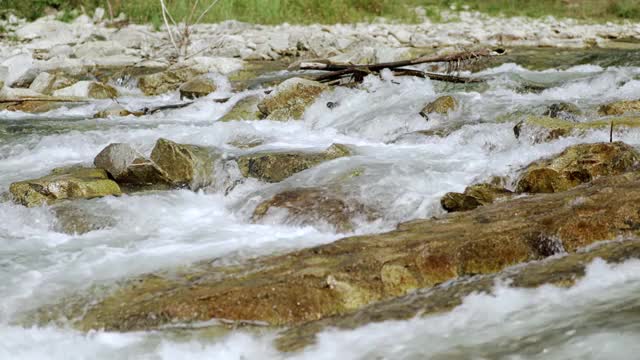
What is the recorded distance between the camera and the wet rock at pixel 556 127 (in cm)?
595

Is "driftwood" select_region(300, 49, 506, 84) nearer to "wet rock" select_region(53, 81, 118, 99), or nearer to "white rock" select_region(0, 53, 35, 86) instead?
"wet rock" select_region(53, 81, 118, 99)

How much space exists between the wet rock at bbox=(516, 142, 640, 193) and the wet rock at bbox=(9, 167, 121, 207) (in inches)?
129

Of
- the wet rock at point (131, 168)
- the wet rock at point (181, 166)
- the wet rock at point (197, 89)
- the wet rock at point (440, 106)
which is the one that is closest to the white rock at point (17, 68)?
the wet rock at point (197, 89)

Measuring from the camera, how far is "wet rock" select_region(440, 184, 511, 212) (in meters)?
4.82

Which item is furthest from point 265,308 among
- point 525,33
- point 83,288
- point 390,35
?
Result: point 525,33

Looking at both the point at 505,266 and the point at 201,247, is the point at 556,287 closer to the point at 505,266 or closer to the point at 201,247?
the point at 505,266

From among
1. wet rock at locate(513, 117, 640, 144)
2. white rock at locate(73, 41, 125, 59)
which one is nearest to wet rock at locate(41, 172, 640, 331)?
wet rock at locate(513, 117, 640, 144)

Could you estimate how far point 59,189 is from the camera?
18.1 ft

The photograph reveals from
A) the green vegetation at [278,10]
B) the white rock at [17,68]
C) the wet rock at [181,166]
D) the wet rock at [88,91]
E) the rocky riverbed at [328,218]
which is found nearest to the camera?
the rocky riverbed at [328,218]

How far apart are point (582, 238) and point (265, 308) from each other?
1684 mm

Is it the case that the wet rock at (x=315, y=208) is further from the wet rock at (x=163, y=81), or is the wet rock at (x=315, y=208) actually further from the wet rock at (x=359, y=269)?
the wet rock at (x=163, y=81)

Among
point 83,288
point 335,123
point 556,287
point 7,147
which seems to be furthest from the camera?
point 335,123

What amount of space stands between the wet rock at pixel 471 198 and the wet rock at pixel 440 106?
2603mm

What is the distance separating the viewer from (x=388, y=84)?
889cm
